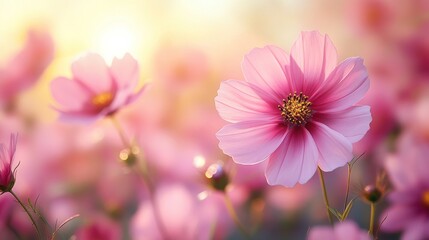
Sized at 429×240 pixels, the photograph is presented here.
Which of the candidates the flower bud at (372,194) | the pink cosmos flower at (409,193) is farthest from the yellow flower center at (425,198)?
the flower bud at (372,194)

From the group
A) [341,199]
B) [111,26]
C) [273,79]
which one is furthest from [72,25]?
[273,79]

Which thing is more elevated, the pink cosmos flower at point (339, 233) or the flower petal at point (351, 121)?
the flower petal at point (351, 121)

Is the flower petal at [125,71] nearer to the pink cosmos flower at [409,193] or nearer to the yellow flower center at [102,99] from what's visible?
the yellow flower center at [102,99]

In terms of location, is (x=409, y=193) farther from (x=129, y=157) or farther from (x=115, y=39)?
(x=115, y=39)

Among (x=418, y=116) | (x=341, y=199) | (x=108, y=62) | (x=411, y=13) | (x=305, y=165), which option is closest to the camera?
(x=305, y=165)

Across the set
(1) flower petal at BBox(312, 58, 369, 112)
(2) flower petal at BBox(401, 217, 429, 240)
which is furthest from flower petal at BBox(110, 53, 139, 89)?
(2) flower petal at BBox(401, 217, 429, 240)

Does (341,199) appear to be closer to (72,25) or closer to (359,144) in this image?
(359,144)

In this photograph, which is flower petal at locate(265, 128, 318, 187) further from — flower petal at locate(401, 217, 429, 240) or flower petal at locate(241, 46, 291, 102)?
flower petal at locate(401, 217, 429, 240)
